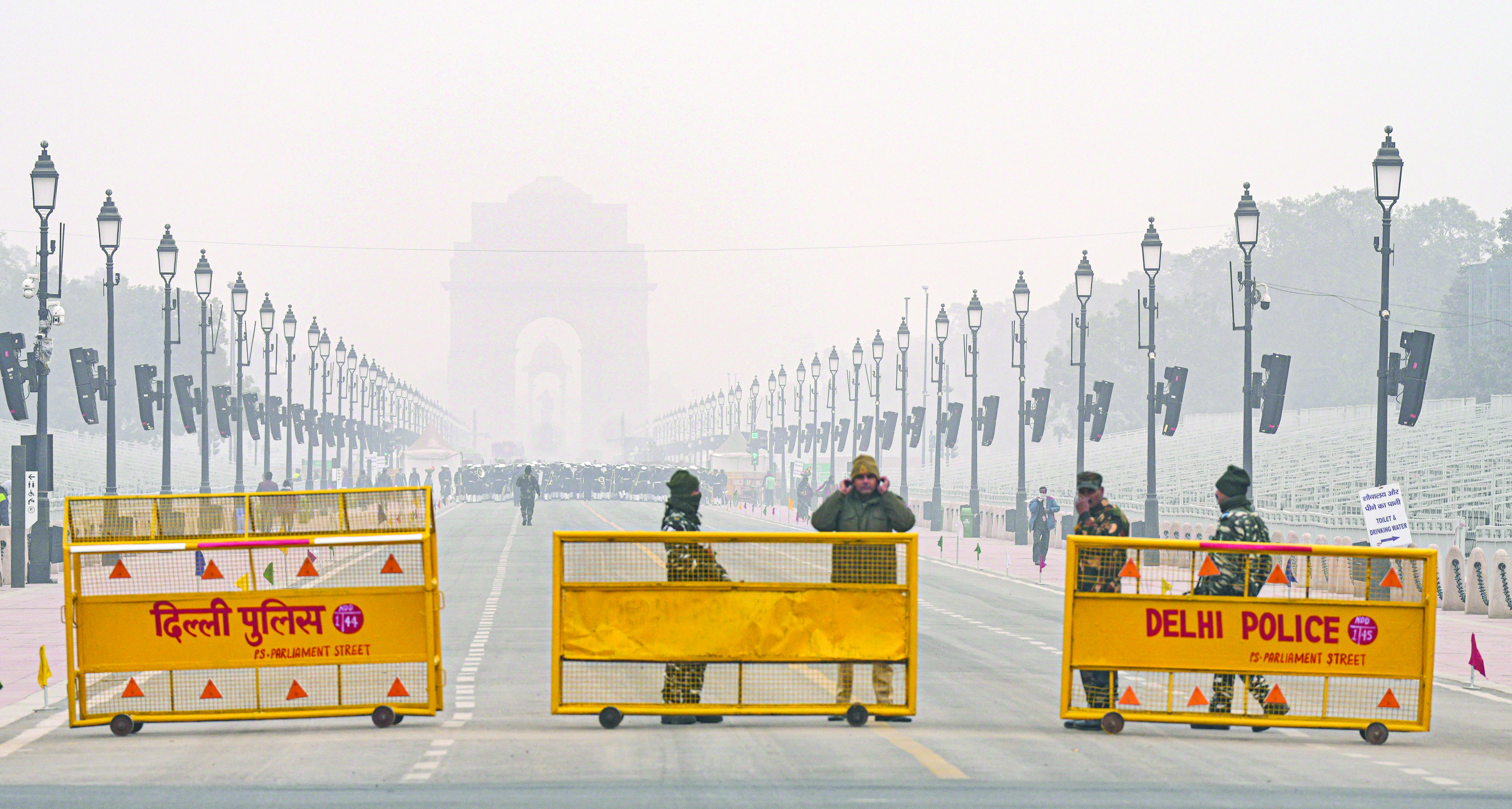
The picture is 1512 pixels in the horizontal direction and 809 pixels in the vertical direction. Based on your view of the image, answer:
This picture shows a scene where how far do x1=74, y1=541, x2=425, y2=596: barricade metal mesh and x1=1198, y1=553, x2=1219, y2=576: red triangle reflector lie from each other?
485 centimetres

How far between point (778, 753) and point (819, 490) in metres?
55.5

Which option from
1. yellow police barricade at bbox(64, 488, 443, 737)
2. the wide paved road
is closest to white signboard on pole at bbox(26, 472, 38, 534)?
the wide paved road

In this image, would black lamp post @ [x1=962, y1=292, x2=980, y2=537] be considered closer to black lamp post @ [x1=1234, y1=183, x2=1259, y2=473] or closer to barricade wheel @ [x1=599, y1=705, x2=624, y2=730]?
black lamp post @ [x1=1234, y1=183, x2=1259, y2=473]

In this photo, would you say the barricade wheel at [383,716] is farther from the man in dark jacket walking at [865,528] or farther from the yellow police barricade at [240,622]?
the man in dark jacket walking at [865,528]

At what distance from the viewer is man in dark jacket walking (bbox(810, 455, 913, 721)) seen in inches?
464

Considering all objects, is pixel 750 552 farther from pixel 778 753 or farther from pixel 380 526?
pixel 380 526

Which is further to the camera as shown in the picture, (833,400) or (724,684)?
(833,400)

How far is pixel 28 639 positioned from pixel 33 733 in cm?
744

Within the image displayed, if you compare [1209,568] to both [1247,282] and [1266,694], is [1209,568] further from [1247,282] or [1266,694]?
[1247,282]

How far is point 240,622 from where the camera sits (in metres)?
11.8

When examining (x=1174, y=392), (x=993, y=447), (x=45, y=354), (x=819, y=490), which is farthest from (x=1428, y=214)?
(x=45, y=354)

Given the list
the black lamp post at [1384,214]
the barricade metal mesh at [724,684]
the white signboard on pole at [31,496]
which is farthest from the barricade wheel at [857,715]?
the white signboard on pole at [31,496]

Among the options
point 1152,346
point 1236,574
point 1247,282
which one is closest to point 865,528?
point 1236,574

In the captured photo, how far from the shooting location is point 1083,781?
9.70m
